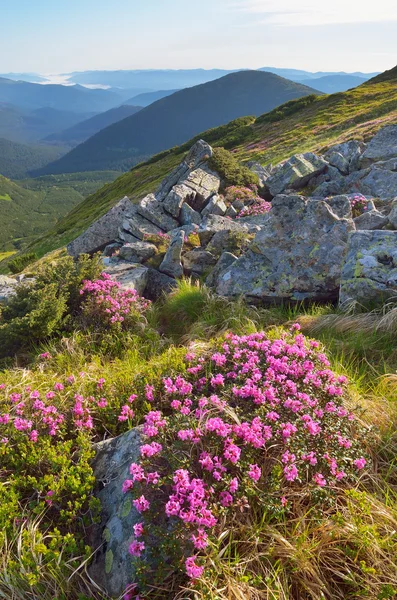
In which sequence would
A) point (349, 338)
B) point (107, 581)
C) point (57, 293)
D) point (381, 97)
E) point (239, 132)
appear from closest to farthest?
point (107, 581) → point (349, 338) → point (57, 293) → point (381, 97) → point (239, 132)

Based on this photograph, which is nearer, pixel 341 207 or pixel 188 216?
pixel 341 207

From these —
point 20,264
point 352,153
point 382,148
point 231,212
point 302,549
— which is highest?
point 382,148

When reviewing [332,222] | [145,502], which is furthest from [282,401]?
[332,222]

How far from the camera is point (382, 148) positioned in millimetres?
19578

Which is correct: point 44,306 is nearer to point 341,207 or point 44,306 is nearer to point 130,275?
point 130,275

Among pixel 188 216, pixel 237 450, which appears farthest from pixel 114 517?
pixel 188 216

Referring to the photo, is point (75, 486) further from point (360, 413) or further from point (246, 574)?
point (360, 413)

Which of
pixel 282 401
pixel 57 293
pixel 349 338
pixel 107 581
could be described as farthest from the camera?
pixel 57 293

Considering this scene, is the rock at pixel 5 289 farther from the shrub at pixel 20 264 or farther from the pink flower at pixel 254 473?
the shrub at pixel 20 264

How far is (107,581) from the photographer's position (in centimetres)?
325

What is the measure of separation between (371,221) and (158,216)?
1021cm

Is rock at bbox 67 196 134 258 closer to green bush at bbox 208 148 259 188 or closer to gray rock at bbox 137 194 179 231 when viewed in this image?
gray rock at bbox 137 194 179 231

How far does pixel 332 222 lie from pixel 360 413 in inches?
240

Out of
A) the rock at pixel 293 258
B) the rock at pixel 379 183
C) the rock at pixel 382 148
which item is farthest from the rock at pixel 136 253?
the rock at pixel 382 148
